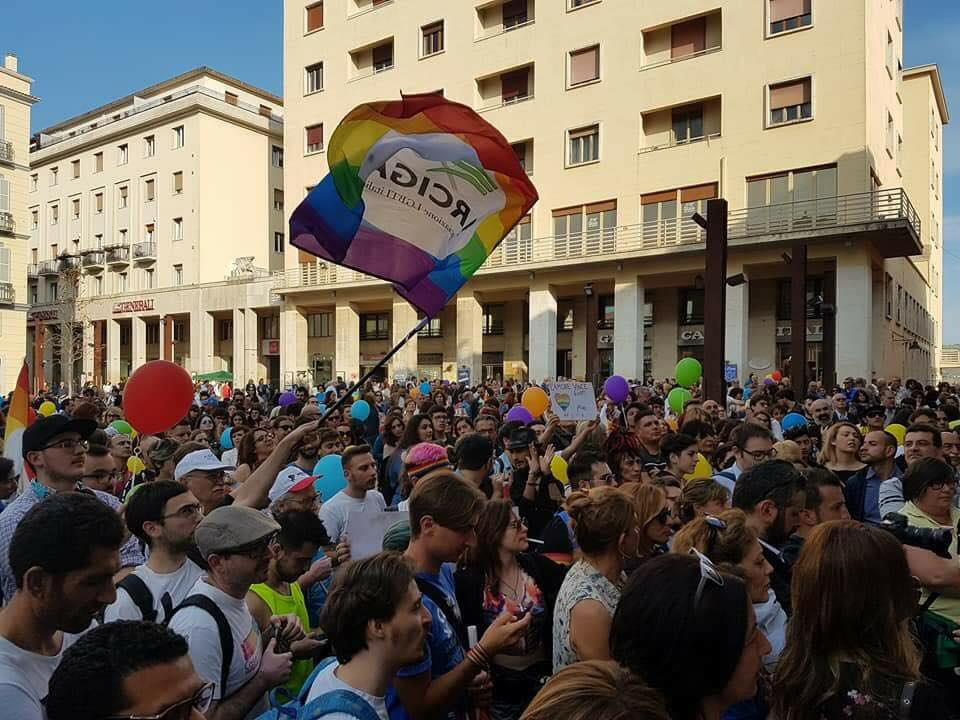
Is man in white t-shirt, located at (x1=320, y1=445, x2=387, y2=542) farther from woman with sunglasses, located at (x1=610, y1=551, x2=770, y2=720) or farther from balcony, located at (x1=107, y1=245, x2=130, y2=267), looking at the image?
balcony, located at (x1=107, y1=245, x2=130, y2=267)

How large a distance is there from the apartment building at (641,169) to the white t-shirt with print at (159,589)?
20704mm

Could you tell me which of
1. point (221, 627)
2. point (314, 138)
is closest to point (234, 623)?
point (221, 627)

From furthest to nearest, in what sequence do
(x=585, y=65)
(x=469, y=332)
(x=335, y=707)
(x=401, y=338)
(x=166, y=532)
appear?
1. (x=401, y=338)
2. (x=469, y=332)
3. (x=585, y=65)
4. (x=166, y=532)
5. (x=335, y=707)

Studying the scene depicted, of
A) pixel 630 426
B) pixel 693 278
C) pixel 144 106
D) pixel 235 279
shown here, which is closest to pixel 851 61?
pixel 693 278

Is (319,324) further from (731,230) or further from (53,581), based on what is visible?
(53,581)

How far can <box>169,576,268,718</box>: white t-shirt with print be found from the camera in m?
2.36

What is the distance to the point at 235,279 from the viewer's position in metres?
41.2

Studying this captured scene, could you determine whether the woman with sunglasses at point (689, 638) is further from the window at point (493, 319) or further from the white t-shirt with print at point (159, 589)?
the window at point (493, 319)

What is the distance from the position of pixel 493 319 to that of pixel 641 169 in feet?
35.1

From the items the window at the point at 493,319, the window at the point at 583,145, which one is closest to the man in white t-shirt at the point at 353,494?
the window at the point at 583,145

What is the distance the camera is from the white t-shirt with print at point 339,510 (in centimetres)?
468

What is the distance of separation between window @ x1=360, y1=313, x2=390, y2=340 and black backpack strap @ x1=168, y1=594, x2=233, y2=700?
35713 mm

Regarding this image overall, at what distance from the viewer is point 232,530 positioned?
265cm

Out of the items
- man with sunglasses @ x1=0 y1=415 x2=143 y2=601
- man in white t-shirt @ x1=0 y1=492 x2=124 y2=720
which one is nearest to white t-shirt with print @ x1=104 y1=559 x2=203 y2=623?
man in white t-shirt @ x1=0 y1=492 x2=124 y2=720
